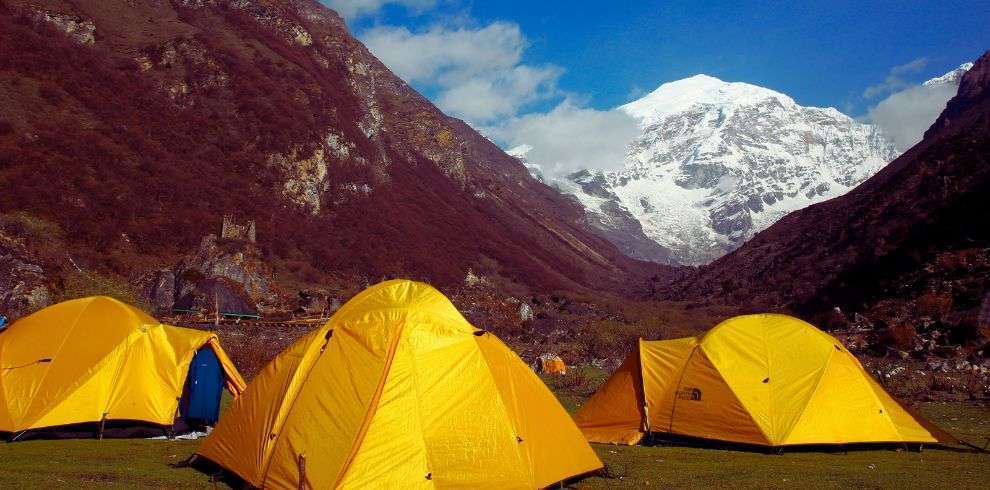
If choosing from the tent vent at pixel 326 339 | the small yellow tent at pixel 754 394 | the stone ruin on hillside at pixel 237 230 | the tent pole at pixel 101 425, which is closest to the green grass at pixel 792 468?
the small yellow tent at pixel 754 394

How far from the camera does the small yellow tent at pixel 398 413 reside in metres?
7.14

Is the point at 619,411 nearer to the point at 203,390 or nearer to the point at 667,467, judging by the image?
the point at 667,467

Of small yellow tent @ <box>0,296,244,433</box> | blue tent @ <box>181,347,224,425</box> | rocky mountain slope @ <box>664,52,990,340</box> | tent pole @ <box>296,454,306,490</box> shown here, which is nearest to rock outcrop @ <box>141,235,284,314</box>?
blue tent @ <box>181,347,224,425</box>

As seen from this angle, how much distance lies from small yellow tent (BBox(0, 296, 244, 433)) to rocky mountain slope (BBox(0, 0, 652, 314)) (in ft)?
61.2

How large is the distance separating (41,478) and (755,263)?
70456 mm

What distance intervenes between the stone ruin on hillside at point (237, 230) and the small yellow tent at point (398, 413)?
35.6 meters

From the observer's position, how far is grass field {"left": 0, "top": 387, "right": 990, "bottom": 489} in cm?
801

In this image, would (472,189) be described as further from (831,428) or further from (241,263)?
(831,428)

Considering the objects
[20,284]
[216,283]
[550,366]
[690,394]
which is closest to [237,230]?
[216,283]

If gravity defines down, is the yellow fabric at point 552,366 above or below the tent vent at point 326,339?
below

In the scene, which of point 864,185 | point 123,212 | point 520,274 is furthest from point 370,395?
point 864,185

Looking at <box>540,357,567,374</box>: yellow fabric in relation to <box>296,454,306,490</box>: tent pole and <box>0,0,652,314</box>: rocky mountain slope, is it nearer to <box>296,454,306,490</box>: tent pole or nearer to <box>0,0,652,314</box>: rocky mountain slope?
<box>296,454,306,490</box>: tent pole

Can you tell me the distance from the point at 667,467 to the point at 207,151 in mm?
48680

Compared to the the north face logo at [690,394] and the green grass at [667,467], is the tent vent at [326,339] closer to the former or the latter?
the green grass at [667,467]
